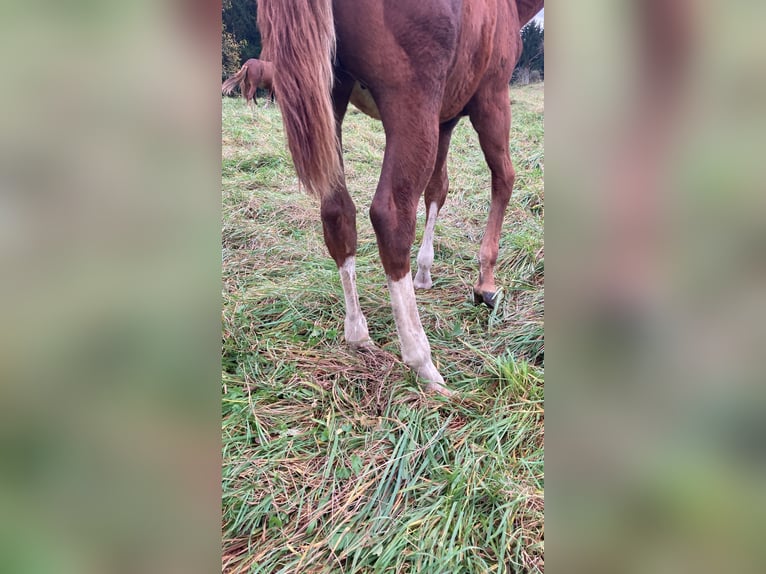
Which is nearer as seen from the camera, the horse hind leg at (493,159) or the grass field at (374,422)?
the grass field at (374,422)

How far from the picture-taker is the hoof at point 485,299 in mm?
2363

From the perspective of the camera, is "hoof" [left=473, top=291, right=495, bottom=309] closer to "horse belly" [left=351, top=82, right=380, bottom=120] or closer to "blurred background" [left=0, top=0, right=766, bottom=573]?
"horse belly" [left=351, top=82, right=380, bottom=120]

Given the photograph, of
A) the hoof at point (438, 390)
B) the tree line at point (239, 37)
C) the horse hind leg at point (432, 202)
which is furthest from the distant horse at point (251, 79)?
the tree line at point (239, 37)

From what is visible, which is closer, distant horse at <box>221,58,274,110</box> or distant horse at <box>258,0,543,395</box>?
distant horse at <box>258,0,543,395</box>

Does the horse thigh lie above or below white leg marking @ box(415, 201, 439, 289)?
above

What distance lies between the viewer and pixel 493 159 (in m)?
2.36

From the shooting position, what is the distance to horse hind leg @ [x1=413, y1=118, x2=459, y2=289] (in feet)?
8.59
